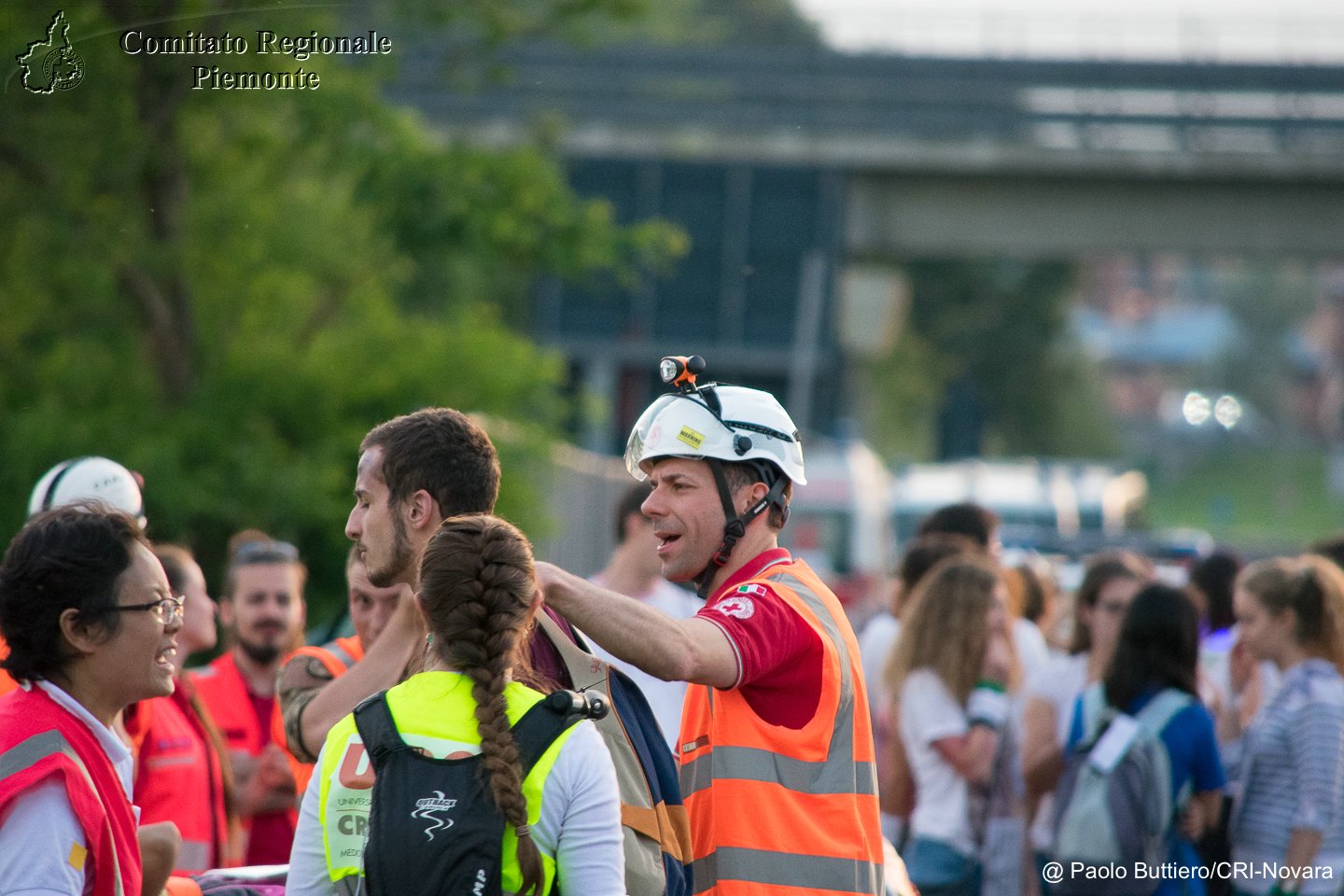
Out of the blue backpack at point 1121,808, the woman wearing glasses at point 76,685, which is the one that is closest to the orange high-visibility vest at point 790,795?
the woman wearing glasses at point 76,685

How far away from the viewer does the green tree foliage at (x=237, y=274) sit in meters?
12.6

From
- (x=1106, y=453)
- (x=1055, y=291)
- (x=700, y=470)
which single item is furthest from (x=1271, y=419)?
(x=700, y=470)

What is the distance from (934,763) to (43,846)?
4.32 m

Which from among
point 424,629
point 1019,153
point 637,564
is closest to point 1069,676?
point 637,564

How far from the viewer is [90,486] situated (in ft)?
17.2

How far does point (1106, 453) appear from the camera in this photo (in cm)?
7688

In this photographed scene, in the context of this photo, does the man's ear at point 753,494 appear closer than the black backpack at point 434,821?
No

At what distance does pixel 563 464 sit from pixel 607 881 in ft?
40.5

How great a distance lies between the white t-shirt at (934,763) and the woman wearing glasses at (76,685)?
151 inches

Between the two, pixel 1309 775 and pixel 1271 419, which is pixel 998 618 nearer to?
pixel 1309 775

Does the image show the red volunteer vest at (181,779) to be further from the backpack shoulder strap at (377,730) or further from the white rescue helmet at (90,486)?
the backpack shoulder strap at (377,730)

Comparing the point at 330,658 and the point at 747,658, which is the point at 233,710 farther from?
the point at 747,658

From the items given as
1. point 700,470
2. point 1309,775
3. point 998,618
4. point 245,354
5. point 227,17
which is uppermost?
point 227,17

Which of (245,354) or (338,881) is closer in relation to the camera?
(338,881)
